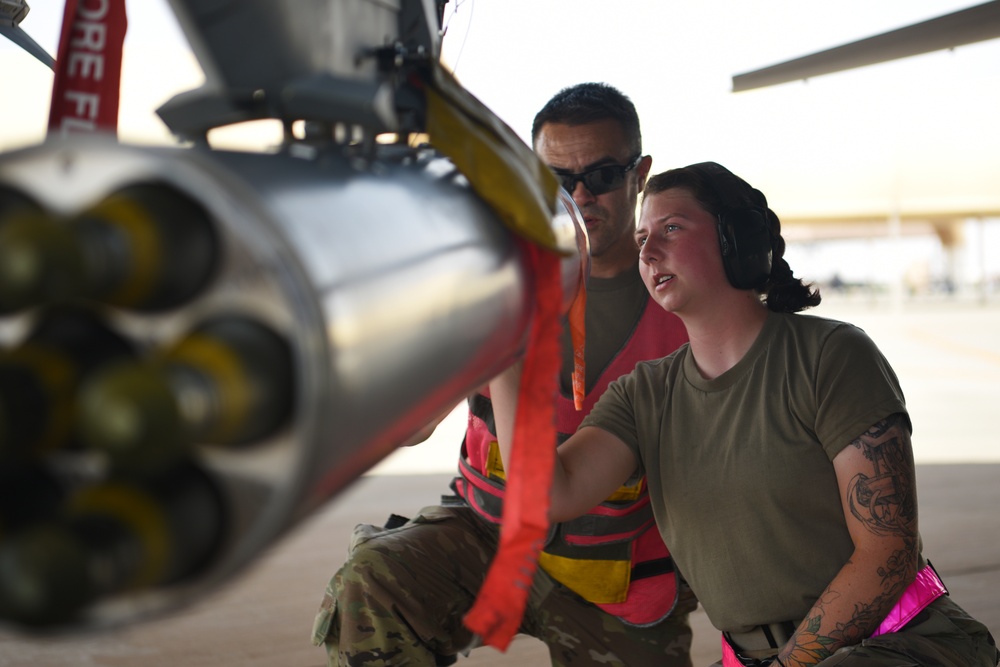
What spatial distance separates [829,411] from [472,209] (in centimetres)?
91

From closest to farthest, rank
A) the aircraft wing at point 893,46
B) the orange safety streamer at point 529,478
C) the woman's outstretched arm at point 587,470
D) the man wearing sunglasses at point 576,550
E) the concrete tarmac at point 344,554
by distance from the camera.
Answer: the orange safety streamer at point 529,478 < the woman's outstretched arm at point 587,470 < the man wearing sunglasses at point 576,550 < the aircraft wing at point 893,46 < the concrete tarmac at point 344,554

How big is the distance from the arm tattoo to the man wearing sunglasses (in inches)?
18.5

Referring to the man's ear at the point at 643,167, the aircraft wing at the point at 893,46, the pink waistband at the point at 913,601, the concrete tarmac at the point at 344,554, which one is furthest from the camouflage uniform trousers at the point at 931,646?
the aircraft wing at the point at 893,46

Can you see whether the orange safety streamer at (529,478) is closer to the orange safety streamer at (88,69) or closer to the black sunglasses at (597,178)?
the orange safety streamer at (88,69)

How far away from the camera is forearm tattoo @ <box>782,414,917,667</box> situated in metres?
1.23

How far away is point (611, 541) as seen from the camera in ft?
5.45

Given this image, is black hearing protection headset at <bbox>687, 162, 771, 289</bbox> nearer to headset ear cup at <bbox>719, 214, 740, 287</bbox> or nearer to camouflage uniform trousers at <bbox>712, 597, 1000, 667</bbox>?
headset ear cup at <bbox>719, 214, 740, 287</bbox>

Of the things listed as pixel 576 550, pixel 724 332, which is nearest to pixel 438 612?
pixel 576 550

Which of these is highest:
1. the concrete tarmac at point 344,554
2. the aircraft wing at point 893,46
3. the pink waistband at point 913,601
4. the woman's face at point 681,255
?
the aircraft wing at point 893,46

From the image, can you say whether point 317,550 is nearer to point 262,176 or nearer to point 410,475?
point 410,475

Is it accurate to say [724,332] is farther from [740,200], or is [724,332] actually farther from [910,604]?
[910,604]

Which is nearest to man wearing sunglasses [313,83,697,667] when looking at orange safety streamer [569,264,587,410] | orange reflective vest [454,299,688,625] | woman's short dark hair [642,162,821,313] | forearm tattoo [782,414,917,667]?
orange reflective vest [454,299,688,625]

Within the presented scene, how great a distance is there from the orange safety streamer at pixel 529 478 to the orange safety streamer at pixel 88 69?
13.8 inches

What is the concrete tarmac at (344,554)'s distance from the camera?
84.0 inches
